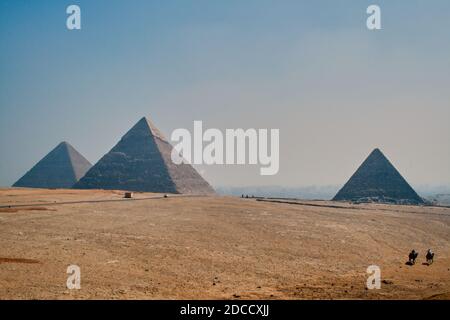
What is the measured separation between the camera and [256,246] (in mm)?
18344

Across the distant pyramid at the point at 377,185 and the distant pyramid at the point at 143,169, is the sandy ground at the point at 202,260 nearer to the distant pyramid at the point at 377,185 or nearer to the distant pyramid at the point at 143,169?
the distant pyramid at the point at 377,185

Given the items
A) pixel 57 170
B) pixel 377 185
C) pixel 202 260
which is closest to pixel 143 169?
pixel 57 170

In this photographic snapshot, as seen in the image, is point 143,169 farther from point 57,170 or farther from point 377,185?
point 377,185

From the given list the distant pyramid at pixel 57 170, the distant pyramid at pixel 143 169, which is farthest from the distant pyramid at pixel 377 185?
the distant pyramid at pixel 57 170

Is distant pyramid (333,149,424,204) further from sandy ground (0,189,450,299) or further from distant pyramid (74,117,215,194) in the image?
sandy ground (0,189,450,299)

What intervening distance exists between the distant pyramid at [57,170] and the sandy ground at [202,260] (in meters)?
107

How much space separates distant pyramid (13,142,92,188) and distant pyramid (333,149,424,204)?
86.6 meters

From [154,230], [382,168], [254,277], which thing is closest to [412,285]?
[254,277]

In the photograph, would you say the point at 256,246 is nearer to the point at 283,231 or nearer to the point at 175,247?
the point at 175,247

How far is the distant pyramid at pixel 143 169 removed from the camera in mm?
100581

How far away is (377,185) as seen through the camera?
92.9 meters

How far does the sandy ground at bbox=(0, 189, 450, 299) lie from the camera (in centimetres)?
1027

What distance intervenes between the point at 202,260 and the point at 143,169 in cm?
9465
